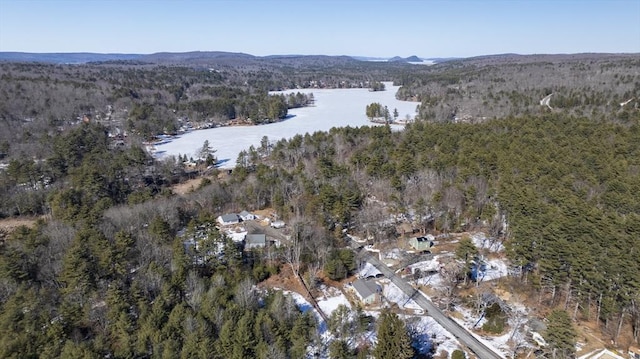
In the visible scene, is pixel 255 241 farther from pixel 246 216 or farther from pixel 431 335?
pixel 431 335

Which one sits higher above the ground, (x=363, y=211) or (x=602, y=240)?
(x=602, y=240)

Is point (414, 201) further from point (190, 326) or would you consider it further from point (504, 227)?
point (190, 326)

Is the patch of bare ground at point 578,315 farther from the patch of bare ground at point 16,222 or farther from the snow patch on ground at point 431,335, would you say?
the patch of bare ground at point 16,222

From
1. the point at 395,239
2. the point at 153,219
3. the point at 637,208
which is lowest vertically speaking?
the point at 395,239

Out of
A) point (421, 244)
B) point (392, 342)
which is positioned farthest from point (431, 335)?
point (421, 244)

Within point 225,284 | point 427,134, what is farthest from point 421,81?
point 225,284
